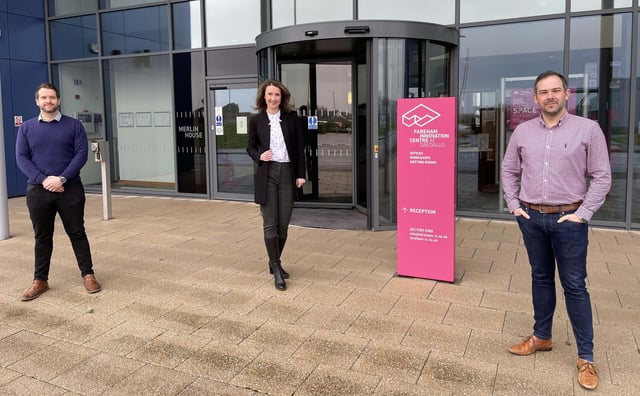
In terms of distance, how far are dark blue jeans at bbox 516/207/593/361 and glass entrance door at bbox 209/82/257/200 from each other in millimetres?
7391

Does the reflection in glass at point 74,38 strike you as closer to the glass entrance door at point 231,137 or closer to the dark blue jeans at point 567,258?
the glass entrance door at point 231,137

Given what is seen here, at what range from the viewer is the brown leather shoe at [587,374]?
2912mm

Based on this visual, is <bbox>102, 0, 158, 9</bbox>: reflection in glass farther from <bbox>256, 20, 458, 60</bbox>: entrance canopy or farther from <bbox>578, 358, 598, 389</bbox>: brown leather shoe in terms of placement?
<bbox>578, 358, 598, 389</bbox>: brown leather shoe

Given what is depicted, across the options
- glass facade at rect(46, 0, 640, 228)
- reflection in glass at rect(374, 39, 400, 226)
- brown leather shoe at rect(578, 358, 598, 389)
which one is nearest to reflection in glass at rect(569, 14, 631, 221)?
glass facade at rect(46, 0, 640, 228)

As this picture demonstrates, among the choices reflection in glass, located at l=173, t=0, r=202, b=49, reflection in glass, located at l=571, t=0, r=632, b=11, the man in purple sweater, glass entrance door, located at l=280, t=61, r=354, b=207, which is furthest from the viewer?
reflection in glass, located at l=173, t=0, r=202, b=49

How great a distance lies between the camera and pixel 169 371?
10.6 feet

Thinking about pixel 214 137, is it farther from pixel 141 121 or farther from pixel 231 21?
pixel 231 21

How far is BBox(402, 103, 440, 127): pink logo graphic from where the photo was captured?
4695 mm

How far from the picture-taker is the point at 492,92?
7785 mm

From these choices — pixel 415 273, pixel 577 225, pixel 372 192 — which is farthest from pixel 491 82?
pixel 577 225

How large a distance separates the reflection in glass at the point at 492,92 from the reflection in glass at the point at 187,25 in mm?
5172

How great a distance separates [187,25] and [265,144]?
6653 millimetres

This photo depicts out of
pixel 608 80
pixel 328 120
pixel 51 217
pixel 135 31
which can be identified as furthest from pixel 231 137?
pixel 608 80

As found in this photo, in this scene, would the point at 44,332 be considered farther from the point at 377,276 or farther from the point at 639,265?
the point at 639,265
